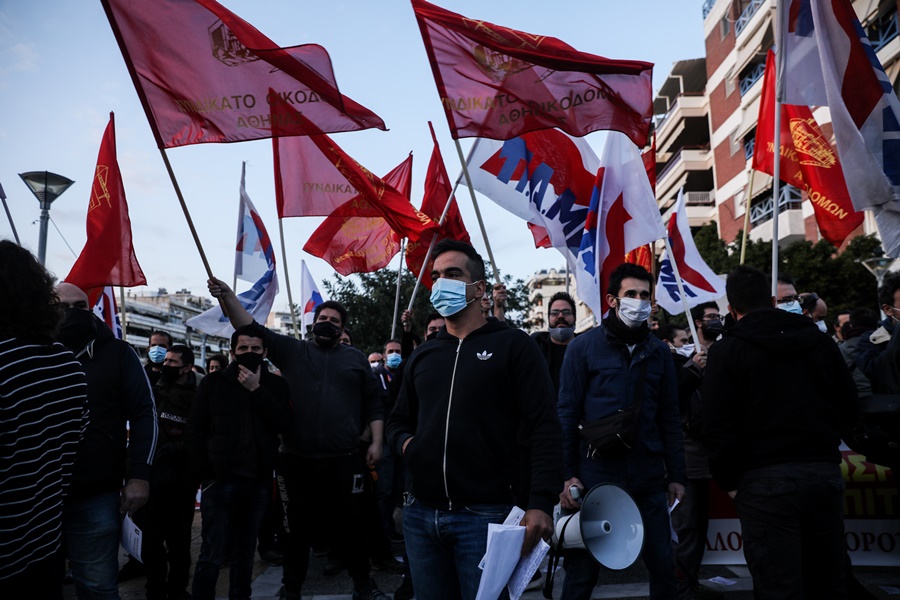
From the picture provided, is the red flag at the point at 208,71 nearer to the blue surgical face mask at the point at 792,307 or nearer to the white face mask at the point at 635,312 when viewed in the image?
the white face mask at the point at 635,312

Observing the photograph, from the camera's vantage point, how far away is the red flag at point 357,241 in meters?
9.10

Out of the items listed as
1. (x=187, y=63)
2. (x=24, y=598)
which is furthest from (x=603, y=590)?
(x=187, y=63)

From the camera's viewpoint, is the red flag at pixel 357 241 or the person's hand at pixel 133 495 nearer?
the person's hand at pixel 133 495

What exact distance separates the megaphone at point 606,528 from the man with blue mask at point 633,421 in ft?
0.47

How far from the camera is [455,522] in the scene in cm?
274

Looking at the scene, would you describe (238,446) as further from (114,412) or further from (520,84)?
(520,84)

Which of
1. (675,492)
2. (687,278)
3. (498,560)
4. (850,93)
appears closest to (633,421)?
(675,492)

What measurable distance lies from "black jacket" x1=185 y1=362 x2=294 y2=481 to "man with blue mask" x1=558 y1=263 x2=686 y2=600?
6.76 feet

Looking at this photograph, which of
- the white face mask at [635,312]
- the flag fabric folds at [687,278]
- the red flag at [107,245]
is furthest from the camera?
the flag fabric folds at [687,278]

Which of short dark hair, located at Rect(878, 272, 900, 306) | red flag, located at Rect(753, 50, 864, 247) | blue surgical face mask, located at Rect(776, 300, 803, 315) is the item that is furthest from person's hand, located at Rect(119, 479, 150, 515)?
red flag, located at Rect(753, 50, 864, 247)

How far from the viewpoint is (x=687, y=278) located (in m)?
9.01

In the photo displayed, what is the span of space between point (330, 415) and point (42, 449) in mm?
2690

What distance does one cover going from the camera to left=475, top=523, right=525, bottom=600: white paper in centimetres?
244

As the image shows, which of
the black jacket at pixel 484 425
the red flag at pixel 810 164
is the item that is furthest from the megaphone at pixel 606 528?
the red flag at pixel 810 164
